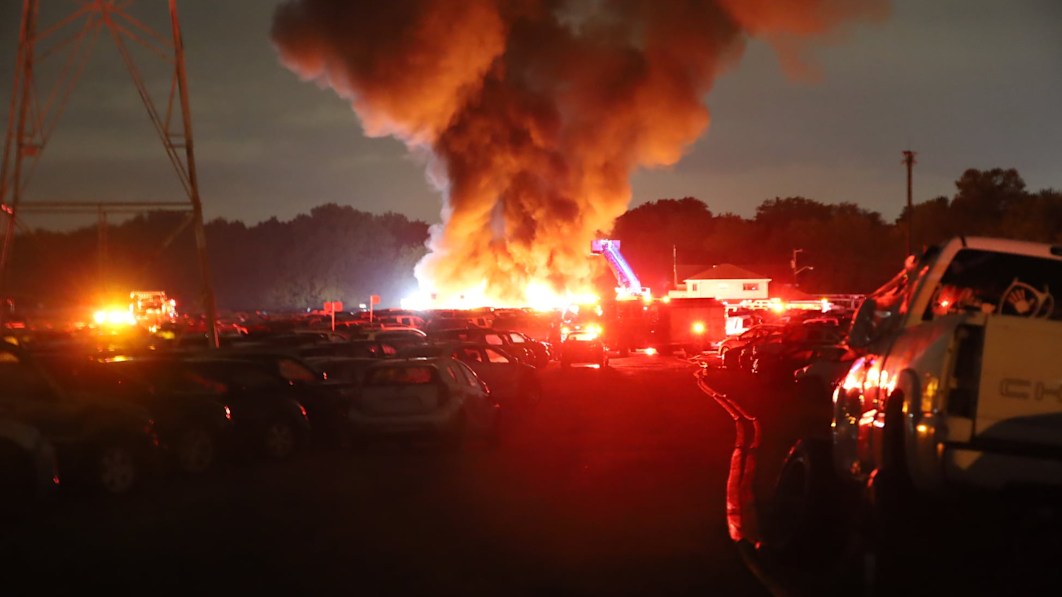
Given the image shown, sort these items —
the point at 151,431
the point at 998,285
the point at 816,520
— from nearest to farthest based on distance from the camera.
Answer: the point at 816,520
the point at 998,285
the point at 151,431

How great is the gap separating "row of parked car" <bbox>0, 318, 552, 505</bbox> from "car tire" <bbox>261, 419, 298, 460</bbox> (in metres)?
0.01

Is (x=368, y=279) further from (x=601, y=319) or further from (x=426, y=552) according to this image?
(x=426, y=552)

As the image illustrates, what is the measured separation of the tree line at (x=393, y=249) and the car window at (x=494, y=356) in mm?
48178

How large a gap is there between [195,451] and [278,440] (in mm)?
1475

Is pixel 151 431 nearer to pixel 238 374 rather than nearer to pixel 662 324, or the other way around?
pixel 238 374

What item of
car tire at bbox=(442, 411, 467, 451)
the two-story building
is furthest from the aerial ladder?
the two-story building

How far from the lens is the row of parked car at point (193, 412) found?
11461 millimetres

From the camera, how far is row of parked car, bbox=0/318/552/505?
11.5 meters

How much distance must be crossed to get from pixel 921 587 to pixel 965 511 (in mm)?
525

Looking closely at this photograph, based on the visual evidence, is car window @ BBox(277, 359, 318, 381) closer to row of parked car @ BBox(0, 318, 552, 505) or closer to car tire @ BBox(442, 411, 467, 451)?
row of parked car @ BBox(0, 318, 552, 505)

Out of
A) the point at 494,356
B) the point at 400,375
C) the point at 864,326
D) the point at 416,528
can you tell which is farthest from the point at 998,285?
the point at 494,356

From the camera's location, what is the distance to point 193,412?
13766 millimetres

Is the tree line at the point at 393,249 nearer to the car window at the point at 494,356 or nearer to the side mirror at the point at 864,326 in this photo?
the car window at the point at 494,356

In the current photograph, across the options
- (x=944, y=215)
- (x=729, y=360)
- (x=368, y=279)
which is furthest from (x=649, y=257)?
(x=729, y=360)
